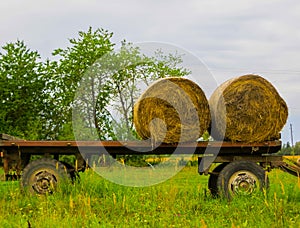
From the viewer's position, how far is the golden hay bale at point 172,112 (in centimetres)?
831

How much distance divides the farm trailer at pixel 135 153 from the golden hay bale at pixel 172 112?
0.20m

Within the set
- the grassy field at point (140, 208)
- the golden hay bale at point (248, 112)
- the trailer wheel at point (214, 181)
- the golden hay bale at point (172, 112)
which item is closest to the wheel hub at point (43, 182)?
the grassy field at point (140, 208)

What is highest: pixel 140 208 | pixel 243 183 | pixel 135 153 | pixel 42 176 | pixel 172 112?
pixel 172 112

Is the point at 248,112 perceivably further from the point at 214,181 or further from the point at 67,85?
the point at 67,85

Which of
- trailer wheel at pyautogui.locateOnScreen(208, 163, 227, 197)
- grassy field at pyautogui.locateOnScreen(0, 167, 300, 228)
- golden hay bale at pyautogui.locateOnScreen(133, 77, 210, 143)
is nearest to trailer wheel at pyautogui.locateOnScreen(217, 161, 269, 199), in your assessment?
trailer wheel at pyautogui.locateOnScreen(208, 163, 227, 197)

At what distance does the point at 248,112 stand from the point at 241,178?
1089mm

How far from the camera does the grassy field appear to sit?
5.90 meters

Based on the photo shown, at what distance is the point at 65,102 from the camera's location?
99.8ft

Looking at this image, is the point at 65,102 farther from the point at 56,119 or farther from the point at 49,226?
the point at 49,226

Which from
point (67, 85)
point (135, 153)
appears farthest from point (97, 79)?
point (135, 153)

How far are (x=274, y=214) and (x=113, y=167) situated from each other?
450cm

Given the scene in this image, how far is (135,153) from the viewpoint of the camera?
8.56 meters

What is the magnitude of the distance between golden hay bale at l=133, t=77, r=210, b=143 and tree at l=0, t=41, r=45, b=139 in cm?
1984

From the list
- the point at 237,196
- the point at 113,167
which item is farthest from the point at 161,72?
the point at 237,196
